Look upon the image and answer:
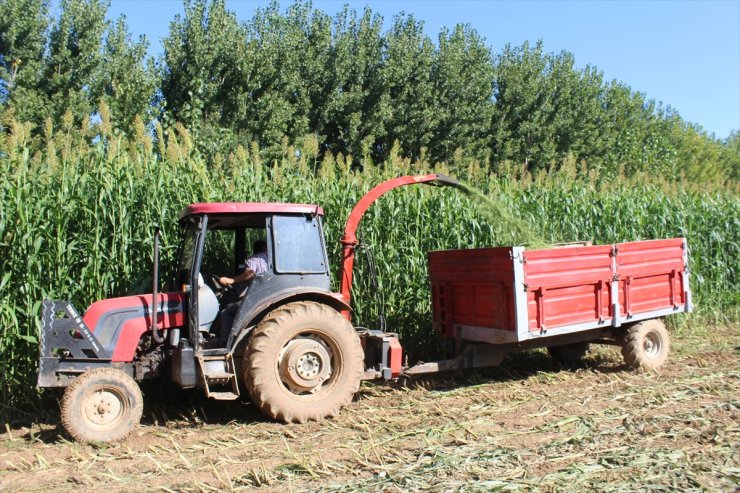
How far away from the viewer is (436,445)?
4.71 meters

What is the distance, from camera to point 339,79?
19.2 meters

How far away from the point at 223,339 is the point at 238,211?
1.17 meters

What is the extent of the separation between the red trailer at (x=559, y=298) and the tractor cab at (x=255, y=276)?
1.69m

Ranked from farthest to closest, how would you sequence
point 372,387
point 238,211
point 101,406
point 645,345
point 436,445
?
point 645,345 → point 372,387 → point 238,211 → point 101,406 → point 436,445

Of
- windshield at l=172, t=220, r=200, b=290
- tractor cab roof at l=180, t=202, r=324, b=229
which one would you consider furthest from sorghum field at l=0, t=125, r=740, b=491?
tractor cab roof at l=180, t=202, r=324, b=229

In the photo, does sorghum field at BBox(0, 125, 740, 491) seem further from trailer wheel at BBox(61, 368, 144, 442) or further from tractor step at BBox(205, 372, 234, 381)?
tractor step at BBox(205, 372, 234, 381)

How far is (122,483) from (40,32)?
14663mm

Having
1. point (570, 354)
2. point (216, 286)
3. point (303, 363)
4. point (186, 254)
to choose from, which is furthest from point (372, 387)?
point (570, 354)

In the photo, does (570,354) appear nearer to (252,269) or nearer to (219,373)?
(252,269)

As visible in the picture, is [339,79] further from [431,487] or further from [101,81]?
[431,487]

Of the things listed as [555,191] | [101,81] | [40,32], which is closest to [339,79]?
[101,81]

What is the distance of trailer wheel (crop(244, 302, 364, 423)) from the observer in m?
5.20

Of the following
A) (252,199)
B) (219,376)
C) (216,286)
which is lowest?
(219,376)

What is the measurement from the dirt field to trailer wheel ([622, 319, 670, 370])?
1.73ft
